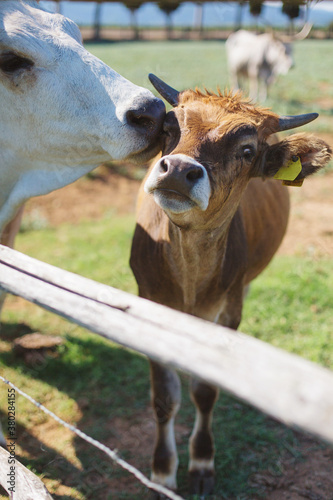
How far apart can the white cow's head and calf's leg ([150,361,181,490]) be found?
62.9 inches

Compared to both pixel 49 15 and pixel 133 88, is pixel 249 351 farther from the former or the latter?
pixel 49 15

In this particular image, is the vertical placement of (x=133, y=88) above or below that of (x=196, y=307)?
above

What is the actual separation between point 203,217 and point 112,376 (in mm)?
2480

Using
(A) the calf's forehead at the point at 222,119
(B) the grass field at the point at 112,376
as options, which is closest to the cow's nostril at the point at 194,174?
(A) the calf's forehead at the point at 222,119

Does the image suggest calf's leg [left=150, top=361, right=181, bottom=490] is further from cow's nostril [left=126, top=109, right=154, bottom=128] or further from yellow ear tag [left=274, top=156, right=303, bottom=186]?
cow's nostril [left=126, top=109, right=154, bottom=128]

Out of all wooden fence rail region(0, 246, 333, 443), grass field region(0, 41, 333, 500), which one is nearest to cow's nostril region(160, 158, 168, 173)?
wooden fence rail region(0, 246, 333, 443)

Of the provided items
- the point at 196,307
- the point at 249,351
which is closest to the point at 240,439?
the point at 196,307

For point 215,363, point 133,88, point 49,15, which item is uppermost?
point 49,15

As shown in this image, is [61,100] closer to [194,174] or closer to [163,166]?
[163,166]

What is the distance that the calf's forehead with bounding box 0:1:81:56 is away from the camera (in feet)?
8.37

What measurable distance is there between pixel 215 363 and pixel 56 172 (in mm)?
2020

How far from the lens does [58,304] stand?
5.59ft

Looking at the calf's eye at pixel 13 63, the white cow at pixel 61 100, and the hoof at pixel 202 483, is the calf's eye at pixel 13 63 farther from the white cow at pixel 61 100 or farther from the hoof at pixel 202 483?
the hoof at pixel 202 483

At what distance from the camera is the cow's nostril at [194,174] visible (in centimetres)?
219
